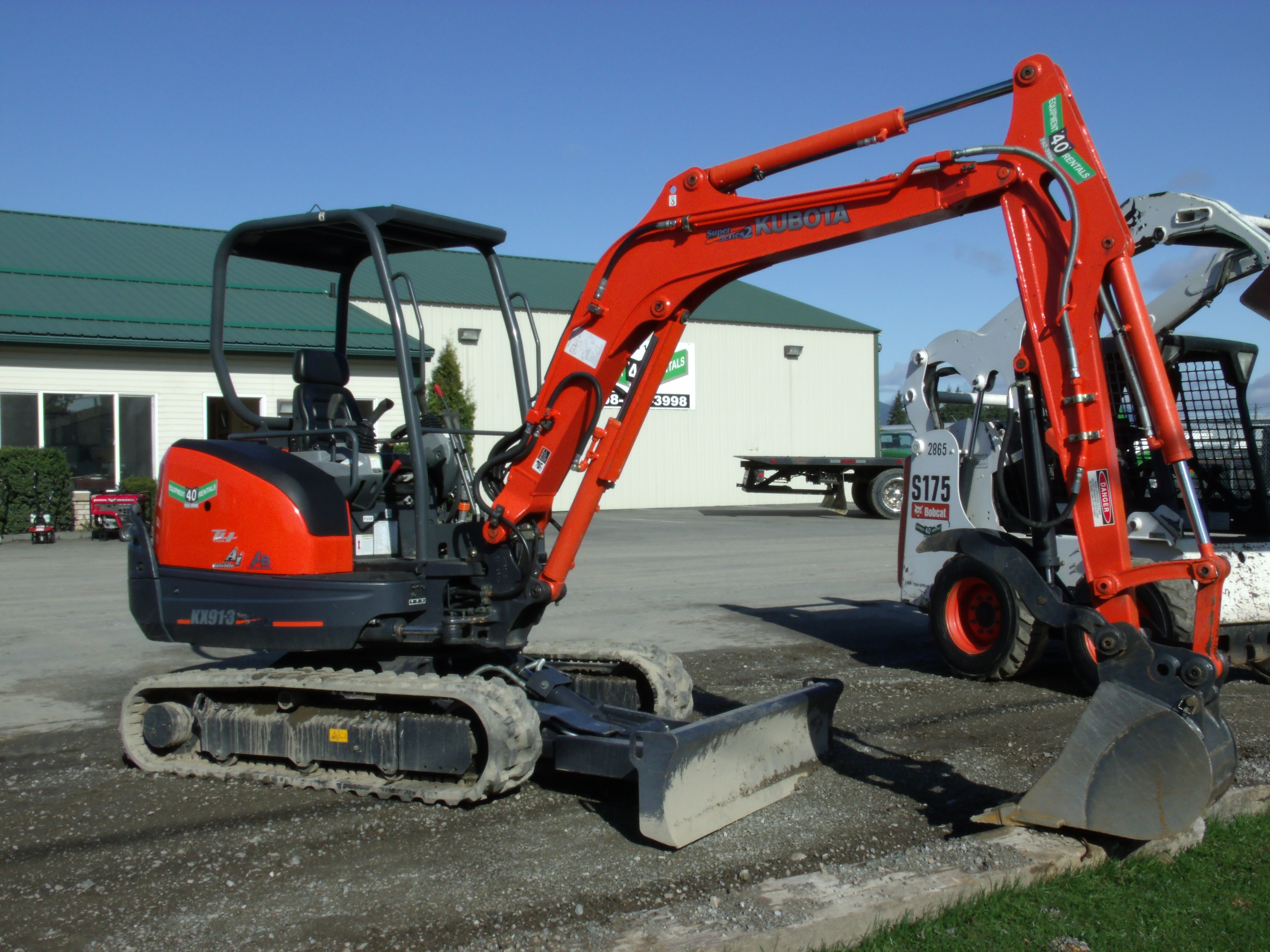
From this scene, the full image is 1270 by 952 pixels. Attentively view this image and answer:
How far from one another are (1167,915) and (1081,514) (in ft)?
4.81

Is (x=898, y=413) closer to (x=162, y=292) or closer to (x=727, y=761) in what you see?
(x=162, y=292)

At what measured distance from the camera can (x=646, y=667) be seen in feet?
20.0

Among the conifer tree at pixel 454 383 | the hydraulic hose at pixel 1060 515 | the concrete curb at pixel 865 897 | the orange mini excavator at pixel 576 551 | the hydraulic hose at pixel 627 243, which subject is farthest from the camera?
the conifer tree at pixel 454 383

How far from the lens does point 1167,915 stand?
3939 millimetres

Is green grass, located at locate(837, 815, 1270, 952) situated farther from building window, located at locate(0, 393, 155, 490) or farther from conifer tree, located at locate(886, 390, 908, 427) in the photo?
building window, located at locate(0, 393, 155, 490)

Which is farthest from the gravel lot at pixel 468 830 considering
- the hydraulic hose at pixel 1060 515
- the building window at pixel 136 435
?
the building window at pixel 136 435

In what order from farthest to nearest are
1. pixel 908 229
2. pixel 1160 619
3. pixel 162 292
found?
pixel 162 292, pixel 1160 619, pixel 908 229

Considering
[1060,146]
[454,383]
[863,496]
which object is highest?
[454,383]

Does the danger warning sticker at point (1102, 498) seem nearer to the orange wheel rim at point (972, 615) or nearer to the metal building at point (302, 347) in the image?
the orange wheel rim at point (972, 615)

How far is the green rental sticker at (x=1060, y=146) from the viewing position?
178 inches

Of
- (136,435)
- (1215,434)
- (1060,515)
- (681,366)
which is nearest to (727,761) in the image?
(1060,515)

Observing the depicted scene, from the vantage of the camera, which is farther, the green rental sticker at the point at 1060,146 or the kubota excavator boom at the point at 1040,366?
the green rental sticker at the point at 1060,146

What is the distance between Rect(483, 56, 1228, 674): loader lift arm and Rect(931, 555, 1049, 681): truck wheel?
109 inches

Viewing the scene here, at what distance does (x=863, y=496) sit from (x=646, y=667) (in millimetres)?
18434
